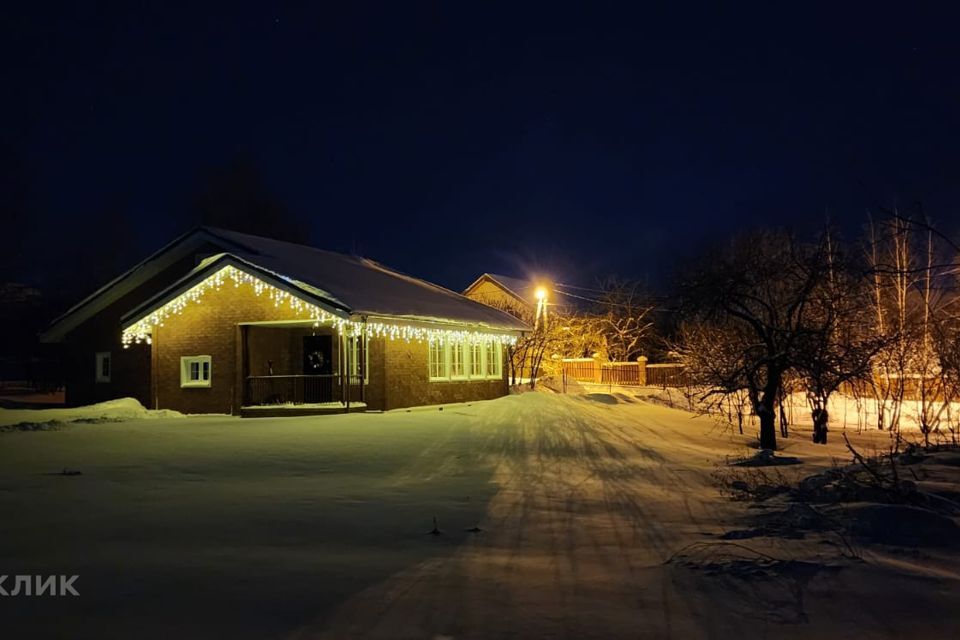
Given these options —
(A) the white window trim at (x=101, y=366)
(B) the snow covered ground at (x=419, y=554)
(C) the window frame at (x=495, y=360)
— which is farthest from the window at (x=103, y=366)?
(B) the snow covered ground at (x=419, y=554)

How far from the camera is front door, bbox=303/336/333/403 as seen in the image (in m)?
23.5

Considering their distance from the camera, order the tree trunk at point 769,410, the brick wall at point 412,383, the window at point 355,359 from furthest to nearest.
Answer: the brick wall at point 412,383 → the window at point 355,359 → the tree trunk at point 769,410

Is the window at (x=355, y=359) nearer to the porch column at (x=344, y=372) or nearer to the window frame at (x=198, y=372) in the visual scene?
the porch column at (x=344, y=372)

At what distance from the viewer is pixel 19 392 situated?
40.9m

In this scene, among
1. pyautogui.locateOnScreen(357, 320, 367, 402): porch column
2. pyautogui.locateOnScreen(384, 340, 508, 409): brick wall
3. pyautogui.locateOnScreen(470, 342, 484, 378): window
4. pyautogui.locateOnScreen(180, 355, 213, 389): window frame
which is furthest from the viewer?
pyautogui.locateOnScreen(470, 342, 484, 378): window

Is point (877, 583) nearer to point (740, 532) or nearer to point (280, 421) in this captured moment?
point (740, 532)

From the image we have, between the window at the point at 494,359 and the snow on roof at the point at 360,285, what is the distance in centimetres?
96

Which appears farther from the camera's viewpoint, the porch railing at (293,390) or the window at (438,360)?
the window at (438,360)

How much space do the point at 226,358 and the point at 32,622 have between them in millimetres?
18509

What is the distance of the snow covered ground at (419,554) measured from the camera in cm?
497

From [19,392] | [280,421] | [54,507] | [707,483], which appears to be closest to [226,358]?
[280,421]

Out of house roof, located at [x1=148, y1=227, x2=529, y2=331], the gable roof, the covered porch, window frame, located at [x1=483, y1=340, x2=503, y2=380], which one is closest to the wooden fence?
window frame, located at [x1=483, y1=340, x2=503, y2=380]

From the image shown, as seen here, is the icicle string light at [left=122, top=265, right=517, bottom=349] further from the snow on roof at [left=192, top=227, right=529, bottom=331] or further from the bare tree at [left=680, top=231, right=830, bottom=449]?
the bare tree at [left=680, top=231, right=830, bottom=449]

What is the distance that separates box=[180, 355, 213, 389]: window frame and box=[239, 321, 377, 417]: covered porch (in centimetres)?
122
